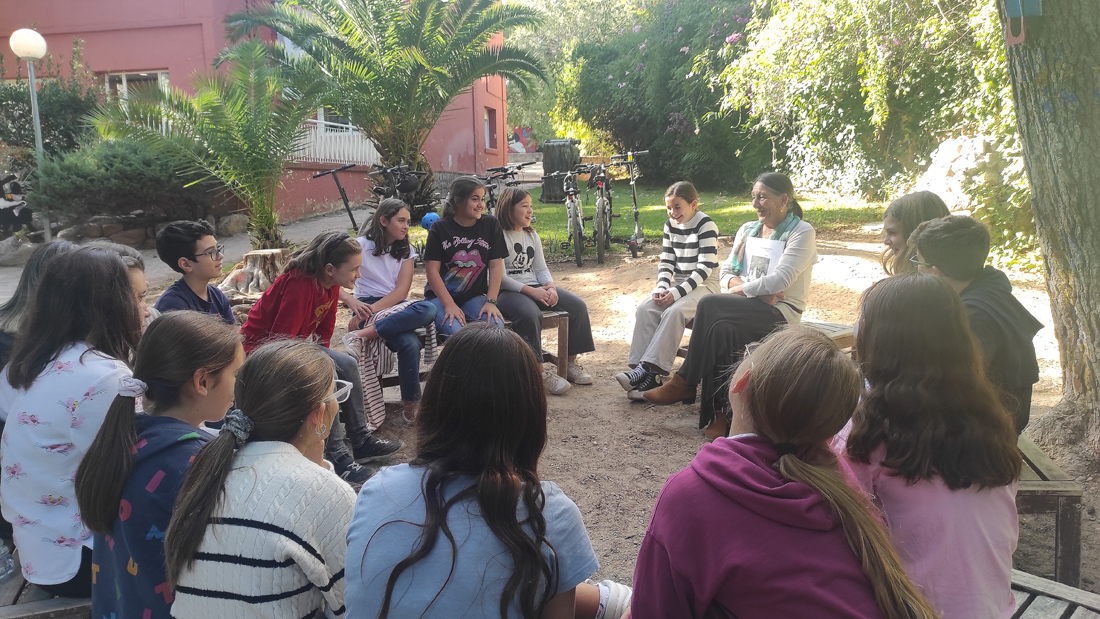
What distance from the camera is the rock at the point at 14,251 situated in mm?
11633

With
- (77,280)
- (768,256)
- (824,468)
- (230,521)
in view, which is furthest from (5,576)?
(768,256)

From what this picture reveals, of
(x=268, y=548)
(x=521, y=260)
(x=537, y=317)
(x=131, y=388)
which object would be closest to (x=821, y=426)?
(x=268, y=548)

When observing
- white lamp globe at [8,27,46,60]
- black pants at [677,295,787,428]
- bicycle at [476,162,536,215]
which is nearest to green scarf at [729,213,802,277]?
black pants at [677,295,787,428]

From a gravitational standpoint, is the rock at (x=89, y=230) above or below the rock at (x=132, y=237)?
above

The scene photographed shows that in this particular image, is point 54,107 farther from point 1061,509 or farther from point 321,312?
point 1061,509

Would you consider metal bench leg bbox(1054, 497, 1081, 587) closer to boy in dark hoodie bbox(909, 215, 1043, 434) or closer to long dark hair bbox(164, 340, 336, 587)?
boy in dark hoodie bbox(909, 215, 1043, 434)

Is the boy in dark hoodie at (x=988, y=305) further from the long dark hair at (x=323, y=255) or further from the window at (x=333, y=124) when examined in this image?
the window at (x=333, y=124)

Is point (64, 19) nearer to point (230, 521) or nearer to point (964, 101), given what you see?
point (964, 101)

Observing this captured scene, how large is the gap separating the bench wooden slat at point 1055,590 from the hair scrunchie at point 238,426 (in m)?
2.04

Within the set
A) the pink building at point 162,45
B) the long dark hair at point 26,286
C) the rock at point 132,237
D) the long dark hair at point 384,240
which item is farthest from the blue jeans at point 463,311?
the rock at point 132,237

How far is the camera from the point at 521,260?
500cm

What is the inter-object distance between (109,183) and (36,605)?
36.2 feet

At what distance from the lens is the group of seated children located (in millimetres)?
1305

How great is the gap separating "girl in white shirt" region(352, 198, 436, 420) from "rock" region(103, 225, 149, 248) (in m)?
9.08
